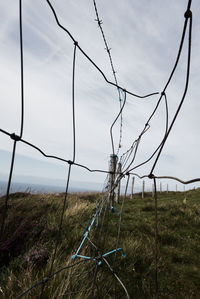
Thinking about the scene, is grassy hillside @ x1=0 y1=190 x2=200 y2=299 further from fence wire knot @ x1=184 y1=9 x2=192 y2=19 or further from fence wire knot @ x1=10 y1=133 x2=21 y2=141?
fence wire knot @ x1=184 y1=9 x2=192 y2=19

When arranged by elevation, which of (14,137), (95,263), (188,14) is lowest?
(95,263)

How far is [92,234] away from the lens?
3070mm

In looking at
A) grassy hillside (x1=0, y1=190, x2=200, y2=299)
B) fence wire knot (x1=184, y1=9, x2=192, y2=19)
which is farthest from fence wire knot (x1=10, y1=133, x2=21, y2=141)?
grassy hillside (x1=0, y1=190, x2=200, y2=299)

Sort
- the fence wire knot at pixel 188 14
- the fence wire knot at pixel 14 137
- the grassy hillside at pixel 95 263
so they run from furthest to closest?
the grassy hillside at pixel 95 263, the fence wire knot at pixel 14 137, the fence wire knot at pixel 188 14

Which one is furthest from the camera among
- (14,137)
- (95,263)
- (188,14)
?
(95,263)

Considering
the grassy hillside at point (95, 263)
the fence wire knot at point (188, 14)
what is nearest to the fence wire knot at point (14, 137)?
the fence wire knot at point (188, 14)

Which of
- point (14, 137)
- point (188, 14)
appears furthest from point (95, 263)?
point (188, 14)

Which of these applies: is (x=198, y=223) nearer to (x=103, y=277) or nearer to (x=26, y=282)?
(x=103, y=277)

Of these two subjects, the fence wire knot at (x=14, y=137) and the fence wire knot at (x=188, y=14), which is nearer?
the fence wire knot at (x=188, y=14)

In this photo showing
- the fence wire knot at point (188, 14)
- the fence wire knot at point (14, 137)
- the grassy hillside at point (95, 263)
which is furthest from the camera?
the grassy hillside at point (95, 263)

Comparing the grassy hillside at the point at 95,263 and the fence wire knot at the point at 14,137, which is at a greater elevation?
the fence wire knot at the point at 14,137

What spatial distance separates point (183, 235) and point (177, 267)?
1.43 m

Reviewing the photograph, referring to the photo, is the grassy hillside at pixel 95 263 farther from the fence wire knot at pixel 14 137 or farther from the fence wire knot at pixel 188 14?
the fence wire knot at pixel 188 14

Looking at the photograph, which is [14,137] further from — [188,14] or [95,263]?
[95,263]
